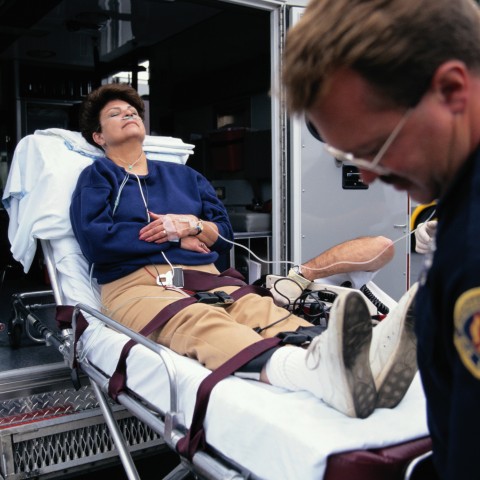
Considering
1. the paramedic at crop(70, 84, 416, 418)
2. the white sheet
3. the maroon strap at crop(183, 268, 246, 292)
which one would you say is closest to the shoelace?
the paramedic at crop(70, 84, 416, 418)

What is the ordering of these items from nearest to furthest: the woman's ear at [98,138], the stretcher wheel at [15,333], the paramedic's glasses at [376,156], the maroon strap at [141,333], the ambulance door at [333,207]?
the paramedic's glasses at [376,156]
the maroon strap at [141,333]
the woman's ear at [98,138]
the stretcher wheel at [15,333]
the ambulance door at [333,207]

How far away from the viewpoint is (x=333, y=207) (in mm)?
4441

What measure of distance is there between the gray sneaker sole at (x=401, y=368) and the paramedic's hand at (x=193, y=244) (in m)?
1.65

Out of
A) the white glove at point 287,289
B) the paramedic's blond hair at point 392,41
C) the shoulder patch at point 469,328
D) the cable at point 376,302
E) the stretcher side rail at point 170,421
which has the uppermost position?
the paramedic's blond hair at point 392,41

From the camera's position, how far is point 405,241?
15.3 ft

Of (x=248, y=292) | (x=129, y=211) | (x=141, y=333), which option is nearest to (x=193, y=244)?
(x=129, y=211)

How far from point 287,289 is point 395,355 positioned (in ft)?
4.89

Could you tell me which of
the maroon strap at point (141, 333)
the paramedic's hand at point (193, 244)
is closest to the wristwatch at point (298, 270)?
the paramedic's hand at point (193, 244)

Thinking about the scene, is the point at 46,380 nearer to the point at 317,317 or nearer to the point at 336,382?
the point at 317,317

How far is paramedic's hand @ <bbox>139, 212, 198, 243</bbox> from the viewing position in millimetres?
2885

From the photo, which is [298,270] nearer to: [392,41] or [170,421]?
[170,421]

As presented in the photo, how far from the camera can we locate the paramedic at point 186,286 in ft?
5.01

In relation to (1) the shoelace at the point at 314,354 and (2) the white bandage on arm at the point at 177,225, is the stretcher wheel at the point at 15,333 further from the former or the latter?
(1) the shoelace at the point at 314,354

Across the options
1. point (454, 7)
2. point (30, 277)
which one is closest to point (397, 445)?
point (454, 7)
